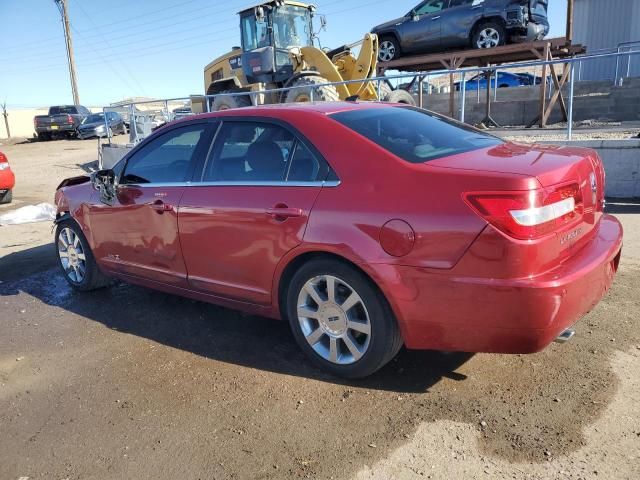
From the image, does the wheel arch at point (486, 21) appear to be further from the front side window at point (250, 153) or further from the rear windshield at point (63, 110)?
the rear windshield at point (63, 110)

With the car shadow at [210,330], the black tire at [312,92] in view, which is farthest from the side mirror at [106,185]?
the black tire at [312,92]

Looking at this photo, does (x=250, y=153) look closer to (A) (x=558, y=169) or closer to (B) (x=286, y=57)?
(A) (x=558, y=169)

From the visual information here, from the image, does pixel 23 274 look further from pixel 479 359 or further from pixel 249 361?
pixel 479 359

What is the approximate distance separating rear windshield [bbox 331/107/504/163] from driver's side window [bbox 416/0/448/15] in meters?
11.4

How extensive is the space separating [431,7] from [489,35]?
6.27ft

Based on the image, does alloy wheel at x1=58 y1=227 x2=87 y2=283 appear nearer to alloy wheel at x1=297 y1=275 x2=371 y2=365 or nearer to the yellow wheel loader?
alloy wheel at x1=297 y1=275 x2=371 y2=365

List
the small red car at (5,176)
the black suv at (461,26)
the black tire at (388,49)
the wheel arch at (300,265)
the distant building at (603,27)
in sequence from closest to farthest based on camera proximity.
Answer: the wheel arch at (300,265) → the small red car at (5,176) → the black suv at (461,26) → the black tire at (388,49) → the distant building at (603,27)

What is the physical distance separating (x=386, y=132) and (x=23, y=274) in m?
4.80

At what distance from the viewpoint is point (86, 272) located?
205 inches

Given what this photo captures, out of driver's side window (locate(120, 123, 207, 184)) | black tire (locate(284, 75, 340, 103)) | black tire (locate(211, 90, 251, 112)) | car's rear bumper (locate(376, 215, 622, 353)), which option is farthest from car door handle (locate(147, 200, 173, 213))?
black tire (locate(211, 90, 251, 112))

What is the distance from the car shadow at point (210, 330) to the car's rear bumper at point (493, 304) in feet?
1.48

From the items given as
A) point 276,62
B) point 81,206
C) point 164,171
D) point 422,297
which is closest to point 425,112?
point 422,297

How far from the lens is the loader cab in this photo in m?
14.3

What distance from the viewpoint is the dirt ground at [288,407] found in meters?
2.61
